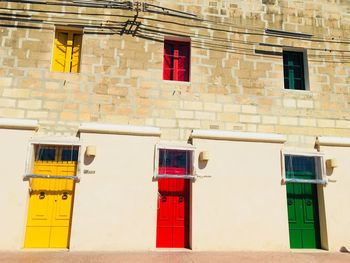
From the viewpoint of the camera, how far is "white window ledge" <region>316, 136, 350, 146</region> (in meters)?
8.83

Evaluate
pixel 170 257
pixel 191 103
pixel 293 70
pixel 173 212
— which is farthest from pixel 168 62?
pixel 170 257

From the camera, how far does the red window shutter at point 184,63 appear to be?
9062 millimetres

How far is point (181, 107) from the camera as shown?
862 centimetres

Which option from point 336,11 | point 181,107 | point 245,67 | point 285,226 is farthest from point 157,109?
point 336,11

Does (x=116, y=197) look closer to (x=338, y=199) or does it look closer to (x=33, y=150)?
(x=33, y=150)

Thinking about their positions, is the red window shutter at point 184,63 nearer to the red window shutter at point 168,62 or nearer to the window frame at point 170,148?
the red window shutter at point 168,62

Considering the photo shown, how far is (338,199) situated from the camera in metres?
8.59

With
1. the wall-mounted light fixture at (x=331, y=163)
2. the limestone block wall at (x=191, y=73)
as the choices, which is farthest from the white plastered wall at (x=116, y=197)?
the wall-mounted light fixture at (x=331, y=163)

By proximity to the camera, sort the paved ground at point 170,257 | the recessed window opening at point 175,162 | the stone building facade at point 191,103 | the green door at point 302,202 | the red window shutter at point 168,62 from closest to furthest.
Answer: the paved ground at point 170,257 → the stone building facade at point 191,103 → the recessed window opening at point 175,162 → the green door at point 302,202 → the red window shutter at point 168,62

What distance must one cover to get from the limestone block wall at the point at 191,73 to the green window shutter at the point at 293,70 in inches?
10.5

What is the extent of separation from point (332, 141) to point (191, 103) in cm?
385

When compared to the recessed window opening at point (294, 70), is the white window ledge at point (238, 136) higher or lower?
lower

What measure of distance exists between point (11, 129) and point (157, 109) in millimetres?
3418

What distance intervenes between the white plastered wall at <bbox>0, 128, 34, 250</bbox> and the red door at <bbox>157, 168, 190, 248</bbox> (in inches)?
120
